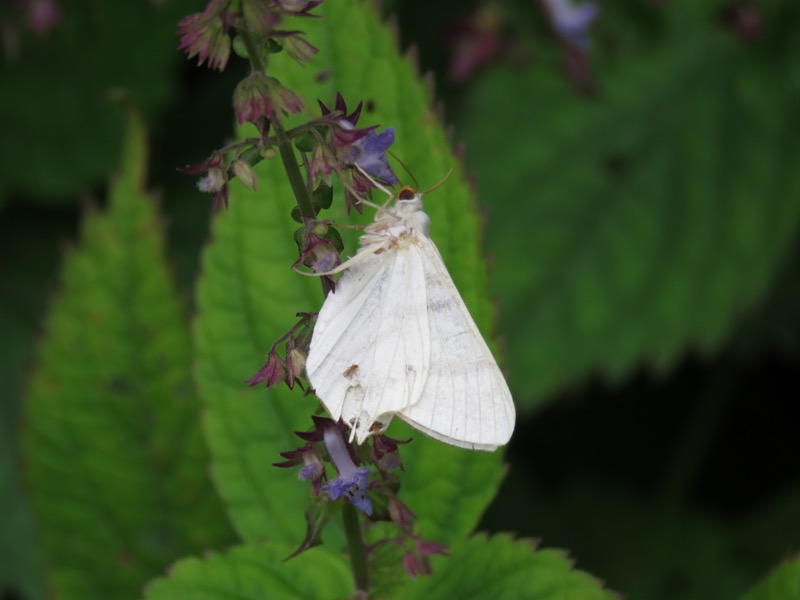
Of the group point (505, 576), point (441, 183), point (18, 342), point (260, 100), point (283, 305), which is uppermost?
point (260, 100)

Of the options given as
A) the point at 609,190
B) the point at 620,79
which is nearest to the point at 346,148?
the point at 609,190

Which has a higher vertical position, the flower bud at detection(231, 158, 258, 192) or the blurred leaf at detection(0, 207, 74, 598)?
the flower bud at detection(231, 158, 258, 192)

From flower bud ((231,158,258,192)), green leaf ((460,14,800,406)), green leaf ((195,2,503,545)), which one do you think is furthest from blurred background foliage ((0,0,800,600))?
flower bud ((231,158,258,192))

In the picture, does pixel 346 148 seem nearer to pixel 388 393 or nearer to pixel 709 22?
pixel 388 393

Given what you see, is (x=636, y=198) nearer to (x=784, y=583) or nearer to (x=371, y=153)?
(x=784, y=583)

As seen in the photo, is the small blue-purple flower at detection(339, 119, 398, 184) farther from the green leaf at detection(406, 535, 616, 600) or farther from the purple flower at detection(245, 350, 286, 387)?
the green leaf at detection(406, 535, 616, 600)

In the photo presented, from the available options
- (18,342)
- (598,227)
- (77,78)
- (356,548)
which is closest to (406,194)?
(356,548)
